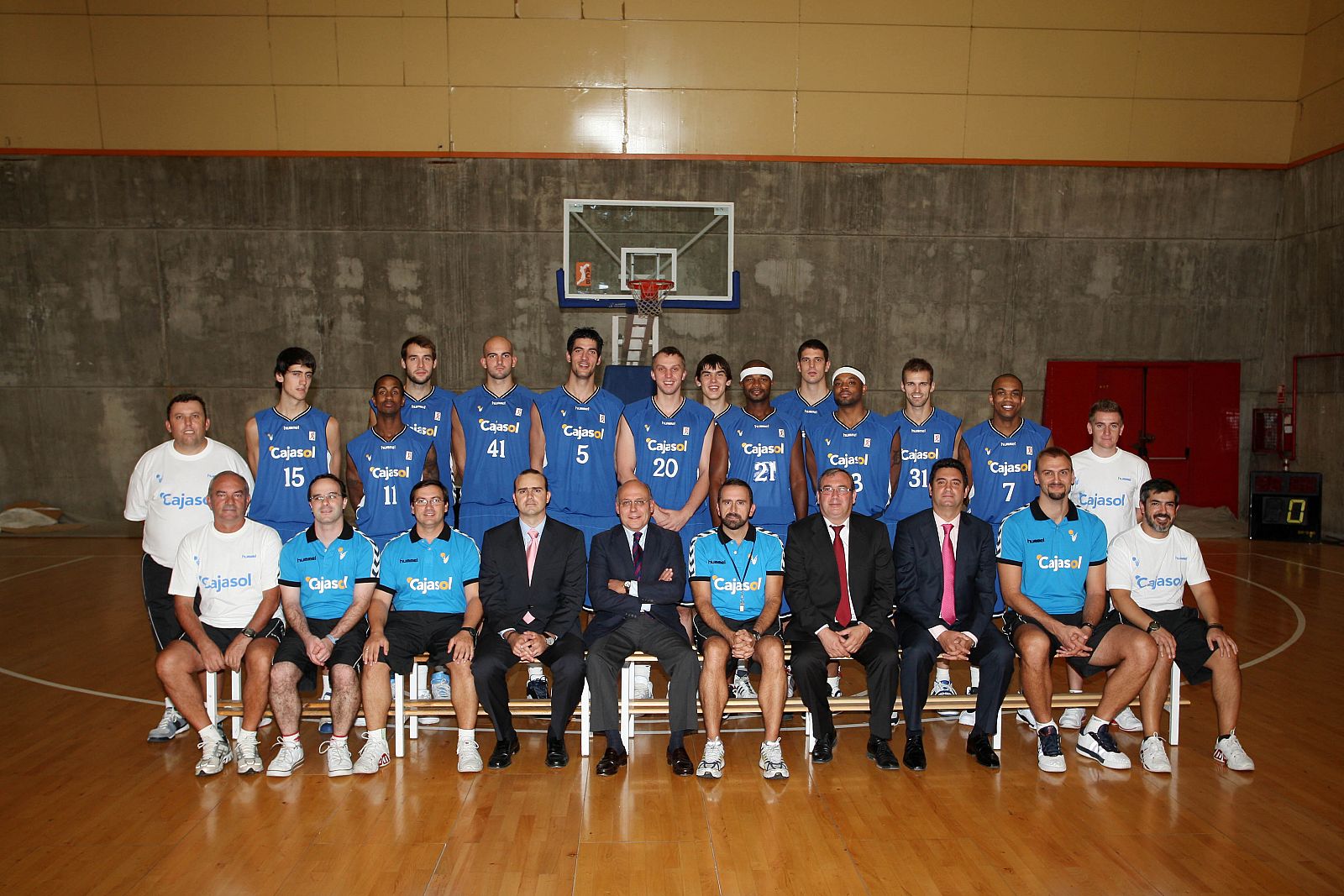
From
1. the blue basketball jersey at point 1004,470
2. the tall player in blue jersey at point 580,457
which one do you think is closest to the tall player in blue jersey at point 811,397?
the blue basketball jersey at point 1004,470

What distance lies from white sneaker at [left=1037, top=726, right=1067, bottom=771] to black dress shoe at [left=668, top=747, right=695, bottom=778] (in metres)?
1.86

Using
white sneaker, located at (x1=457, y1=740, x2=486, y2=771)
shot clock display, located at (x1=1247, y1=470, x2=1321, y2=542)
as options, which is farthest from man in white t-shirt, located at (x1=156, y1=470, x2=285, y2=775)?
shot clock display, located at (x1=1247, y1=470, x2=1321, y2=542)

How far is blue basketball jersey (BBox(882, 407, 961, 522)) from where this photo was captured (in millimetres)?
5820

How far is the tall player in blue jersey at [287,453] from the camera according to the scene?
5430mm

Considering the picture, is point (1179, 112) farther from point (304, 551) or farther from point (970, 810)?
point (304, 551)

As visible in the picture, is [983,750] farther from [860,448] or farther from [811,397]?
[811,397]

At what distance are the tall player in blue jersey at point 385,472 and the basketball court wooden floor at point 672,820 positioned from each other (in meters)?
1.32

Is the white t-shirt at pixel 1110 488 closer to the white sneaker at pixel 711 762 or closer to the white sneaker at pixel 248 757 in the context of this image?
the white sneaker at pixel 711 762

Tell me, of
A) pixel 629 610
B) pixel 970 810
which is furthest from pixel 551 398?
pixel 970 810

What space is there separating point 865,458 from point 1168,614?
199cm

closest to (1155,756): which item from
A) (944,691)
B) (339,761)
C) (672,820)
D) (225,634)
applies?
(944,691)

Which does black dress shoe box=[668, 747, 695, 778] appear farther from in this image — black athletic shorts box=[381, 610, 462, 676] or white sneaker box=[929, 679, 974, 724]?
white sneaker box=[929, 679, 974, 724]

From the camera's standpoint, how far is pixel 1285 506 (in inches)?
475

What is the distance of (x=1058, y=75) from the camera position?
12469mm
